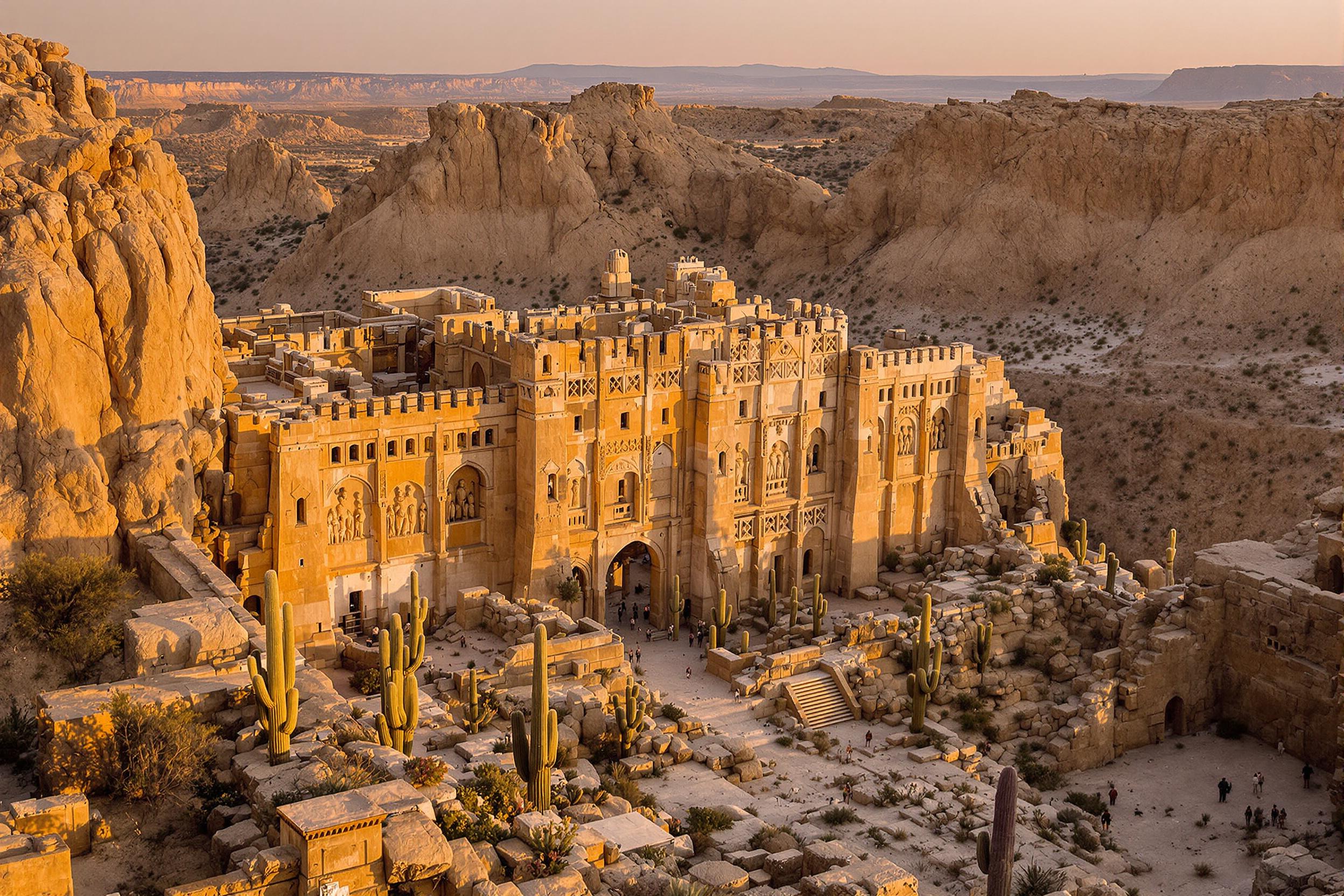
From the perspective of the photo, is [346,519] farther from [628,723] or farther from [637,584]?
[637,584]

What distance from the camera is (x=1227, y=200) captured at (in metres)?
64.8

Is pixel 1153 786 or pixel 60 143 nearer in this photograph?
pixel 60 143

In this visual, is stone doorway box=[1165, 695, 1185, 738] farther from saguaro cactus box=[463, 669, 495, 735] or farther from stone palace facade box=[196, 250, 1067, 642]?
saguaro cactus box=[463, 669, 495, 735]

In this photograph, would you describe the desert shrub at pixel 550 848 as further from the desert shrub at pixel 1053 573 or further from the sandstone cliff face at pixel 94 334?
the desert shrub at pixel 1053 573

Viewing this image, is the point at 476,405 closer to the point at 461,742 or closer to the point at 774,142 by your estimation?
the point at 461,742

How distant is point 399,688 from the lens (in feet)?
90.6

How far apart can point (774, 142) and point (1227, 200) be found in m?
60.0

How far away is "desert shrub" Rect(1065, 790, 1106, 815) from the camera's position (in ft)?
112

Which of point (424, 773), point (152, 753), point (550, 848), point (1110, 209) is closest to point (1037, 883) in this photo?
point (550, 848)

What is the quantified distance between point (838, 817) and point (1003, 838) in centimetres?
673

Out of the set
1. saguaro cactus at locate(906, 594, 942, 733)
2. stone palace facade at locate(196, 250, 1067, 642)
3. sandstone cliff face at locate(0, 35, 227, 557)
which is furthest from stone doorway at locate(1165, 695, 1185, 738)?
sandstone cliff face at locate(0, 35, 227, 557)

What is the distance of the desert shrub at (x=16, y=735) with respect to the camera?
25.0 meters

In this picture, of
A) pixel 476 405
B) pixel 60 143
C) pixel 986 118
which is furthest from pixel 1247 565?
pixel 986 118

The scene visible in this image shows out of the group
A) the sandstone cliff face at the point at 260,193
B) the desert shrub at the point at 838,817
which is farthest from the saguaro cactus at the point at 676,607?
the sandstone cliff face at the point at 260,193
